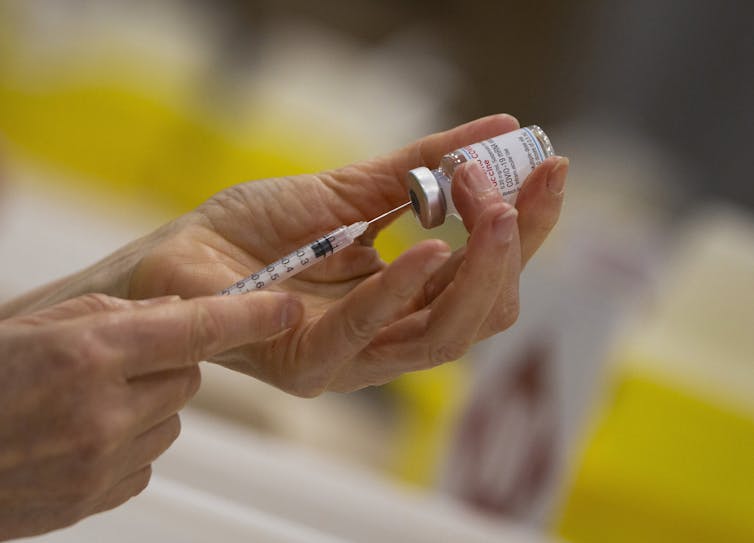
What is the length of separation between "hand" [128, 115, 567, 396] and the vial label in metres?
0.02

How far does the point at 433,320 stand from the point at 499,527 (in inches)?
26.0

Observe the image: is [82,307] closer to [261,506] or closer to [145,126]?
[261,506]

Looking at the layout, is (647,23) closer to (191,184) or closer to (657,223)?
(657,223)

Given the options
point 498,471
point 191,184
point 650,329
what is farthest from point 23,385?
point 191,184

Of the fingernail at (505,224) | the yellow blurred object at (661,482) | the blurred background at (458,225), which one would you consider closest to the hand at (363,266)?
the fingernail at (505,224)

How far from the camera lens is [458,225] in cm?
246

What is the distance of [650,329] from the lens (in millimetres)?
2066

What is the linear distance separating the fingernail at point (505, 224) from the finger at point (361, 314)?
6 cm

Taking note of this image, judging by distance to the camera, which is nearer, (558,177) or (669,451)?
(558,177)

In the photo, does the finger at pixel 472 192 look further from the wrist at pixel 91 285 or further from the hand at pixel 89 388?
the wrist at pixel 91 285

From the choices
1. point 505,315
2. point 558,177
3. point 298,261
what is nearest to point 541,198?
point 558,177

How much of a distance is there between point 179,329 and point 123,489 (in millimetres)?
186

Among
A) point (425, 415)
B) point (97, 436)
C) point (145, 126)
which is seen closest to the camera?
point (97, 436)

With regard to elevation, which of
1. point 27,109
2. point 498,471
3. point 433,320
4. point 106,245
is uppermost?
point 433,320
